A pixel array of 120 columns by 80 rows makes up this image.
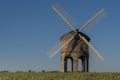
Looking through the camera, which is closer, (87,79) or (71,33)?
(87,79)

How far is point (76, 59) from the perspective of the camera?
58.5 m

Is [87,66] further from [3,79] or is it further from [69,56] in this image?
[3,79]

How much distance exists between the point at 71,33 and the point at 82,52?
3.09m

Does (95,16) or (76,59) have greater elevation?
(95,16)

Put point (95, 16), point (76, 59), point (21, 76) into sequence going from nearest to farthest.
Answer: point (21, 76) → point (76, 59) → point (95, 16)

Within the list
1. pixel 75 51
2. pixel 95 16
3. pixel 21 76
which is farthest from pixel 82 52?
pixel 21 76

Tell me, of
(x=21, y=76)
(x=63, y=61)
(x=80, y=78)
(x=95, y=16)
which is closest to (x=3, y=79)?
(x=21, y=76)

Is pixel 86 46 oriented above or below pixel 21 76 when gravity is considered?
above

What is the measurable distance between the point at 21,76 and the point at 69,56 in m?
18.1

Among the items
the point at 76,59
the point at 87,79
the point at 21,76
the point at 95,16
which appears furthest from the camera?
the point at 95,16

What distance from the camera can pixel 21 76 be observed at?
41.3 metres

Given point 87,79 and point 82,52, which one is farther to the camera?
point 82,52

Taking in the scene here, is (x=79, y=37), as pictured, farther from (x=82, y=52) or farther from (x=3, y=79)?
(x=3, y=79)

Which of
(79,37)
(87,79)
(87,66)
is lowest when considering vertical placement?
(87,79)
